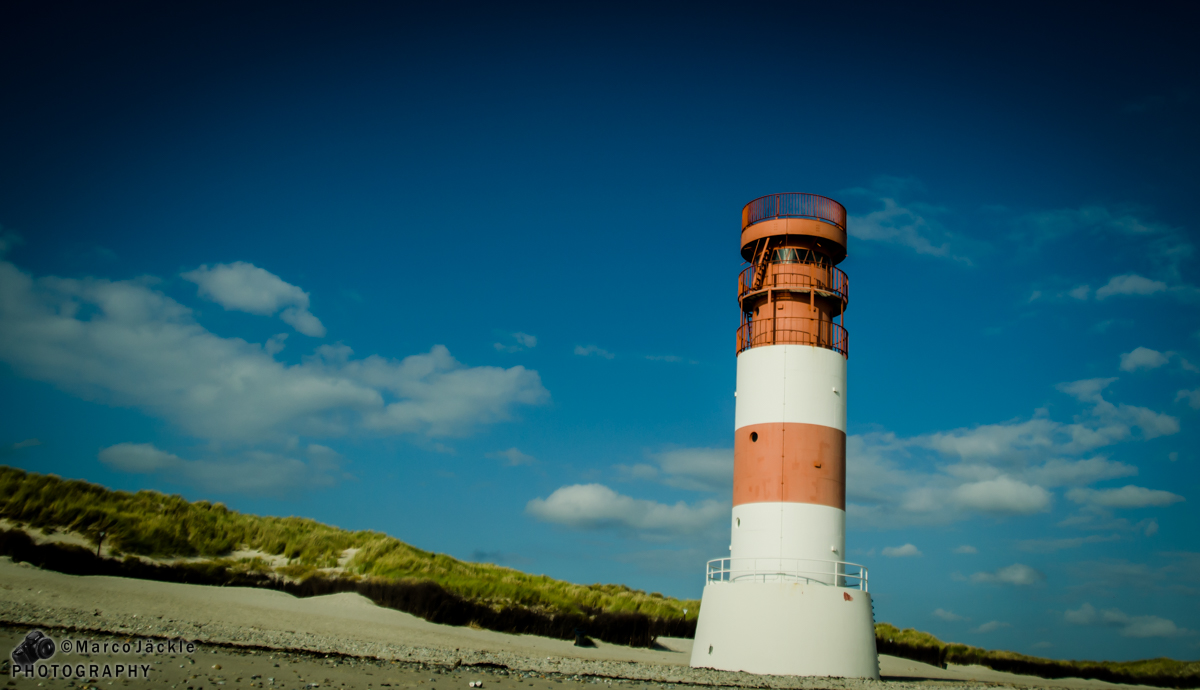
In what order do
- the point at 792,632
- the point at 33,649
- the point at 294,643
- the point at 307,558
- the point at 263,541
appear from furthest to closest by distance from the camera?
the point at 263,541, the point at 307,558, the point at 792,632, the point at 294,643, the point at 33,649

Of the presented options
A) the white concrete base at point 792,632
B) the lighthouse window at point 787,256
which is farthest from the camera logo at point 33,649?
the lighthouse window at point 787,256

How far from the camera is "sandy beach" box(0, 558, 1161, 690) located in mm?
11445

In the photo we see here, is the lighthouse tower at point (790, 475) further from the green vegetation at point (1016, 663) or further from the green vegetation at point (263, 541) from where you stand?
the green vegetation at point (1016, 663)

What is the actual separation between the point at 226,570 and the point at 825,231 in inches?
759

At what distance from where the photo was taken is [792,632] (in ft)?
53.1

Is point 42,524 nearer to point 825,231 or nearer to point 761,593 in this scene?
point 761,593

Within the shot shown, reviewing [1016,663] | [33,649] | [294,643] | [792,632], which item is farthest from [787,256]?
[1016,663]

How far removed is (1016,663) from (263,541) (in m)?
33.2

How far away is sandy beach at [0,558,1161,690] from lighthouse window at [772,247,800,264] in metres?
9.68

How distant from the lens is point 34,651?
36.6 ft

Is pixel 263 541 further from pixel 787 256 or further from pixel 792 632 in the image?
pixel 787 256

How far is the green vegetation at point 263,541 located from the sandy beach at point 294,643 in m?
3.05

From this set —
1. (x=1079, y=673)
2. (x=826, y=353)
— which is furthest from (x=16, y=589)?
(x=1079, y=673)

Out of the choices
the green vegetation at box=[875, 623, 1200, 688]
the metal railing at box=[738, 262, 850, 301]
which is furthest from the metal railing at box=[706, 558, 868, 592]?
the green vegetation at box=[875, 623, 1200, 688]
